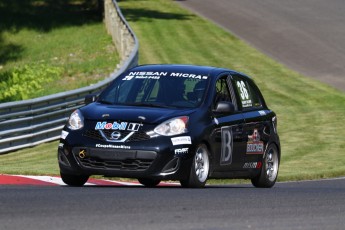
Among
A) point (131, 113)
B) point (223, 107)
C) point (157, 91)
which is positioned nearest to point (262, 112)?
point (223, 107)

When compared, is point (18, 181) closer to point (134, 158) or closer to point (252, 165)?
point (134, 158)

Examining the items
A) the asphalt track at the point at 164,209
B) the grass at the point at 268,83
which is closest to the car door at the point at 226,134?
the asphalt track at the point at 164,209

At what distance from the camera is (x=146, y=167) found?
13156 millimetres

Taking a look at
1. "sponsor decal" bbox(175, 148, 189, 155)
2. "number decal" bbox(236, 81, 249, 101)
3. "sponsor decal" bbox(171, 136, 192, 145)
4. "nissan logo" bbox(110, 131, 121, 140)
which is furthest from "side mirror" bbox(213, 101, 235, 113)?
"nissan logo" bbox(110, 131, 121, 140)

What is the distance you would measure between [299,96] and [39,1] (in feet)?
65.5

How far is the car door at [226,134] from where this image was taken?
1404cm

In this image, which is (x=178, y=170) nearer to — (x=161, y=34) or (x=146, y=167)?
(x=146, y=167)

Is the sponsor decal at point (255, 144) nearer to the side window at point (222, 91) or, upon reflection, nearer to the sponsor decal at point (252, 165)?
the sponsor decal at point (252, 165)

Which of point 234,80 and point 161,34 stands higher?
point 234,80

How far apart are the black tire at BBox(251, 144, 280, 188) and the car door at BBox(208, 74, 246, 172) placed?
79 cm

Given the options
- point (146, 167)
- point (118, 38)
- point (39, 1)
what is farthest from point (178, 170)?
point (39, 1)

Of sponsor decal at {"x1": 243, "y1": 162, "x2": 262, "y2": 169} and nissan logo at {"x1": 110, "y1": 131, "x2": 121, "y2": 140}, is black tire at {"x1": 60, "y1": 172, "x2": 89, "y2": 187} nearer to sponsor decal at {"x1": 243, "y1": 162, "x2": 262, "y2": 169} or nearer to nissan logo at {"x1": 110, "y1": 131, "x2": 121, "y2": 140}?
nissan logo at {"x1": 110, "y1": 131, "x2": 121, "y2": 140}

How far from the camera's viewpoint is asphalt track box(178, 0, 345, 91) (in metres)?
35.7

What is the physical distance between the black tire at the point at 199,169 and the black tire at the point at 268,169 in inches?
77.5
